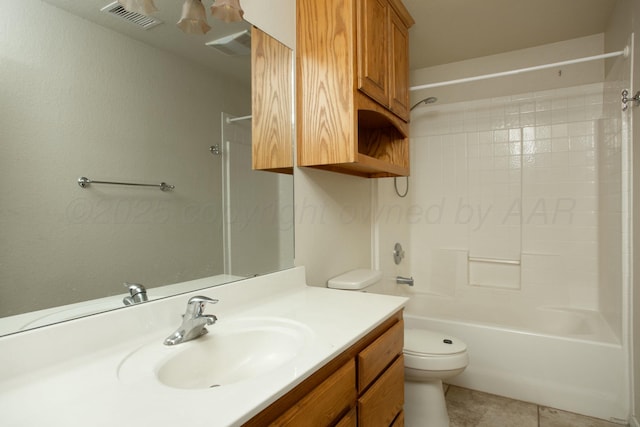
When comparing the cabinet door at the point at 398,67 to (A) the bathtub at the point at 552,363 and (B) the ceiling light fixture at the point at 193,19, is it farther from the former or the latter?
(A) the bathtub at the point at 552,363

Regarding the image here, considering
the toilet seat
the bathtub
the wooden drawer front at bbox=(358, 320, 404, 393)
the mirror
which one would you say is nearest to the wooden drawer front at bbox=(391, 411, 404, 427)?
the wooden drawer front at bbox=(358, 320, 404, 393)

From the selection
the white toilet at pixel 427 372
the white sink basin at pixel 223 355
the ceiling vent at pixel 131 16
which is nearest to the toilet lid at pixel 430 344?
the white toilet at pixel 427 372

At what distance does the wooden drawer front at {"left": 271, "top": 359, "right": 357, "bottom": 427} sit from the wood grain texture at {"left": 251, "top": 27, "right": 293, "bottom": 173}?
2.90 ft

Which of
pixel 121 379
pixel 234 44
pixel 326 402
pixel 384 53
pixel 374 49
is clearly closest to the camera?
pixel 121 379

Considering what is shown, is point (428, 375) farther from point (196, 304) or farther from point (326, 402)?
point (196, 304)

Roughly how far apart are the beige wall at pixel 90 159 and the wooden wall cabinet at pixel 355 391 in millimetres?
561

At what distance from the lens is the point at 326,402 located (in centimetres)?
83

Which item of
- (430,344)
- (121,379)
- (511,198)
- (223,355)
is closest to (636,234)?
(511,198)

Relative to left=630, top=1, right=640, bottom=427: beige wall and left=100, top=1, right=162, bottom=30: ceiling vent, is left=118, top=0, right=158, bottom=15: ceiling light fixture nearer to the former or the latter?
left=100, top=1, right=162, bottom=30: ceiling vent

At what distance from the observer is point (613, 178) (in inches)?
82.7

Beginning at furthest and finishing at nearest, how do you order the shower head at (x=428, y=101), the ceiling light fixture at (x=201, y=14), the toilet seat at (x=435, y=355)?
the shower head at (x=428, y=101) → the toilet seat at (x=435, y=355) → the ceiling light fixture at (x=201, y=14)

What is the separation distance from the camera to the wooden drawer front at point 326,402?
722 mm

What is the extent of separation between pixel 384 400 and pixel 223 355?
0.59 meters

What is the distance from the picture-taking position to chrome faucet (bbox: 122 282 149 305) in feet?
3.07
